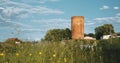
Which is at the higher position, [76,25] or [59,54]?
[59,54]

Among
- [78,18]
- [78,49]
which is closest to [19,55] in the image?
[78,49]

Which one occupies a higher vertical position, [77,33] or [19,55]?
[19,55]

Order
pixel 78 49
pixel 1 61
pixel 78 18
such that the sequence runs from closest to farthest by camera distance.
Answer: pixel 1 61 → pixel 78 49 → pixel 78 18

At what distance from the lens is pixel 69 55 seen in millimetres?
8609

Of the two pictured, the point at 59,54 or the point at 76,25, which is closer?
the point at 59,54

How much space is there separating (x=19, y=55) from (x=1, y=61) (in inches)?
30.0

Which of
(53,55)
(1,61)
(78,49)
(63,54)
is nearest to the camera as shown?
(1,61)

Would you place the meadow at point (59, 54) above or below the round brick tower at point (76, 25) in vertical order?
above

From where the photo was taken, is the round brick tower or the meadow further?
the round brick tower

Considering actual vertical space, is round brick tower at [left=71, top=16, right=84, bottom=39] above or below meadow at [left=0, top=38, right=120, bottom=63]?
below

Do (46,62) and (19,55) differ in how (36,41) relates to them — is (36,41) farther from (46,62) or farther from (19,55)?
(46,62)

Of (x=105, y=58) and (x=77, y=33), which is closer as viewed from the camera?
(x=105, y=58)

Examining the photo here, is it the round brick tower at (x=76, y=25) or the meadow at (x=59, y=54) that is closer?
the meadow at (x=59, y=54)

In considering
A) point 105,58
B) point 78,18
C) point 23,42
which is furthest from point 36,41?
point 78,18
